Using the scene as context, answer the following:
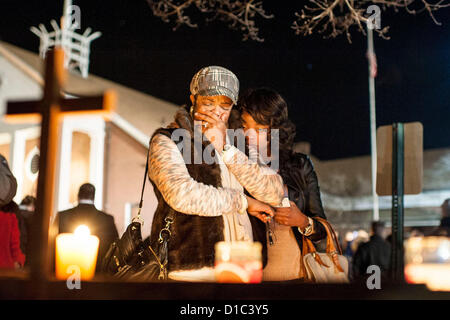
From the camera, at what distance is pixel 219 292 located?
164 cm

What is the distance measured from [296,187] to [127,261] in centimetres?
99

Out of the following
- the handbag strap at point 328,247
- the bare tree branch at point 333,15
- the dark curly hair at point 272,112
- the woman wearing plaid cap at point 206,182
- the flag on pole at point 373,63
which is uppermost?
the flag on pole at point 373,63

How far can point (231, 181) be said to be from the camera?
2.54 meters

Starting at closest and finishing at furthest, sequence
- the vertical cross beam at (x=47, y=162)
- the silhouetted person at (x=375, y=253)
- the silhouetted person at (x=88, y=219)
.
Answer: the vertical cross beam at (x=47, y=162), the silhouetted person at (x=88, y=219), the silhouetted person at (x=375, y=253)

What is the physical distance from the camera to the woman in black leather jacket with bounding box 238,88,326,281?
8.89 feet

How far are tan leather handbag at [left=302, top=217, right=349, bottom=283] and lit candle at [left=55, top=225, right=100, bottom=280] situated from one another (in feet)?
3.52

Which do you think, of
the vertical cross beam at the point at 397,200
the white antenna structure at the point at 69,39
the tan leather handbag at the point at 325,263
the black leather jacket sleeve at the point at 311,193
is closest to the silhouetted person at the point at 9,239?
the black leather jacket sleeve at the point at 311,193

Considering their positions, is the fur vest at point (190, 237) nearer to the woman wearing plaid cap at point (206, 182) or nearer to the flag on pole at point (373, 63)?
the woman wearing plaid cap at point (206, 182)

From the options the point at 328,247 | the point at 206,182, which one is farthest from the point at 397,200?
the point at 206,182

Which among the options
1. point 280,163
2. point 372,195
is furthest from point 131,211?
point 372,195

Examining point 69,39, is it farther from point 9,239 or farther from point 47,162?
point 47,162

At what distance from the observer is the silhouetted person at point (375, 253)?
743 centimetres

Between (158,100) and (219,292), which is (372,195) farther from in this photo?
(219,292)

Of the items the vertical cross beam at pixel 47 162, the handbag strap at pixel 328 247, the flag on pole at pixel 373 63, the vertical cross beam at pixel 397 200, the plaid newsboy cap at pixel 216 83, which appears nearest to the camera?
the vertical cross beam at pixel 47 162
